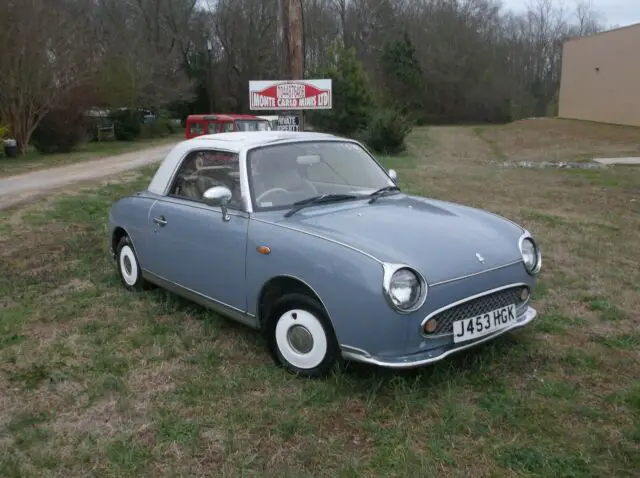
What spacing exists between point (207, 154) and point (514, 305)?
2478mm

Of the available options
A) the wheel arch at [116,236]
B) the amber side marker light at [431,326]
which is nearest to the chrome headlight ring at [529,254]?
the amber side marker light at [431,326]

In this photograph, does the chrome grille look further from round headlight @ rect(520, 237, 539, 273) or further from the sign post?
the sign post

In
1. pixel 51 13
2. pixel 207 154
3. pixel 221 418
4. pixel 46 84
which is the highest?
pixel 51 13

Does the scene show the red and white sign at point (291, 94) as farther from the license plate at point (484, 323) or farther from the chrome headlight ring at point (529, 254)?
the license plate at point (484, 323)

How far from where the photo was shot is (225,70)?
52.4 metres

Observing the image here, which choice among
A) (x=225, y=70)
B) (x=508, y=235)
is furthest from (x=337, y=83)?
(x=225, y=70)

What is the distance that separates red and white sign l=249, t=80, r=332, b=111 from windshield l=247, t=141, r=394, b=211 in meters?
4.32

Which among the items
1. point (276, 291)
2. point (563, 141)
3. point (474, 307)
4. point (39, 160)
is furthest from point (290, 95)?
point (563, 141)

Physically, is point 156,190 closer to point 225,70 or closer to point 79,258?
point 79,258

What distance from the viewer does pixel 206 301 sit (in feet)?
14.3

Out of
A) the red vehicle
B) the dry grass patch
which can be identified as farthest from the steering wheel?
the dry grass patch

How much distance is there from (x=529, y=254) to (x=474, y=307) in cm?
72

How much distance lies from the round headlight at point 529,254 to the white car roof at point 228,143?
1730mm

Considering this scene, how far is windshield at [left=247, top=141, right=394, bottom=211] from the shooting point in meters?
4.14
